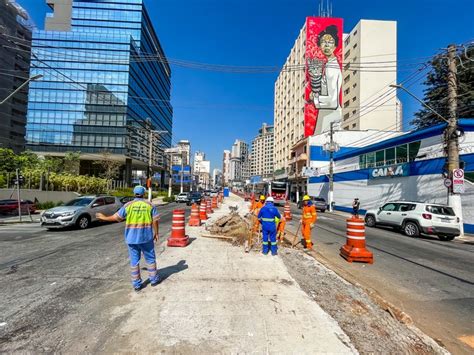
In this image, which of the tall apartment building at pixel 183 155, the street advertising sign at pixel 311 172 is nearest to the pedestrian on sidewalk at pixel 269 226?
the street advertising sign at pixel 311 172

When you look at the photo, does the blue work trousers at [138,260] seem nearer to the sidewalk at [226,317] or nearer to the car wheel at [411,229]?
the sidewalk at [226,317]

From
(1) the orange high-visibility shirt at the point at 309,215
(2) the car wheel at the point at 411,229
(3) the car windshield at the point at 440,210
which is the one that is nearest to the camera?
(1) the orange high-visibility shirt at the point at 309,215

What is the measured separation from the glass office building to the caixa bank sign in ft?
131

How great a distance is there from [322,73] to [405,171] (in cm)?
4730

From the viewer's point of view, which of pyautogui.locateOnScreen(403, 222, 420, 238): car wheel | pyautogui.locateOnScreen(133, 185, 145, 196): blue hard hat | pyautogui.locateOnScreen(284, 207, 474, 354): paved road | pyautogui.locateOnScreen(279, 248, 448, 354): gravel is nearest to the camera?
pyautogui.locateOnScreen(279, 248, 448, 354): gravel

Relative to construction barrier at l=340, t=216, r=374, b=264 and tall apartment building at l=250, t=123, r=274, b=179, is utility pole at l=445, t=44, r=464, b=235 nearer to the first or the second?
construction barrier at l=340, t=216, r=374, b=264

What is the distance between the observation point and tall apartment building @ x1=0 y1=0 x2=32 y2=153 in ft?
187

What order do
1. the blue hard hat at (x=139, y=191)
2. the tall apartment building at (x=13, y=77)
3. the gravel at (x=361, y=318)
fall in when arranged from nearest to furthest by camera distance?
the gravel at (x=361, y=318)
the blue hard hat at (x=139, y=191)
the tall apartment building at (x=13, y=77)

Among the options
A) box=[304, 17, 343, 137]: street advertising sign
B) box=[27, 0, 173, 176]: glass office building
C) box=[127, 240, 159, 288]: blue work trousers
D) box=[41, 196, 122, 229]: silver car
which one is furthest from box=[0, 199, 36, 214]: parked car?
box=[304, 17, 343, 137]: street advertising sign

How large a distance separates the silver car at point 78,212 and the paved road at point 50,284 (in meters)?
2.76

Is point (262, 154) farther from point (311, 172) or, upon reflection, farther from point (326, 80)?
point (311, 172)

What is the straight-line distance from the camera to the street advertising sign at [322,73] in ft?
200

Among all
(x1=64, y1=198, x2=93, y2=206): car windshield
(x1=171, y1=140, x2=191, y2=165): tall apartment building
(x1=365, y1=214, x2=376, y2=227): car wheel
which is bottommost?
(x1=365, y1=214, x2=376, y2=227): car wheel

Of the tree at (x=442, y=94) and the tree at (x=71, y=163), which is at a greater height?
the tree at (x=442, y=94)
